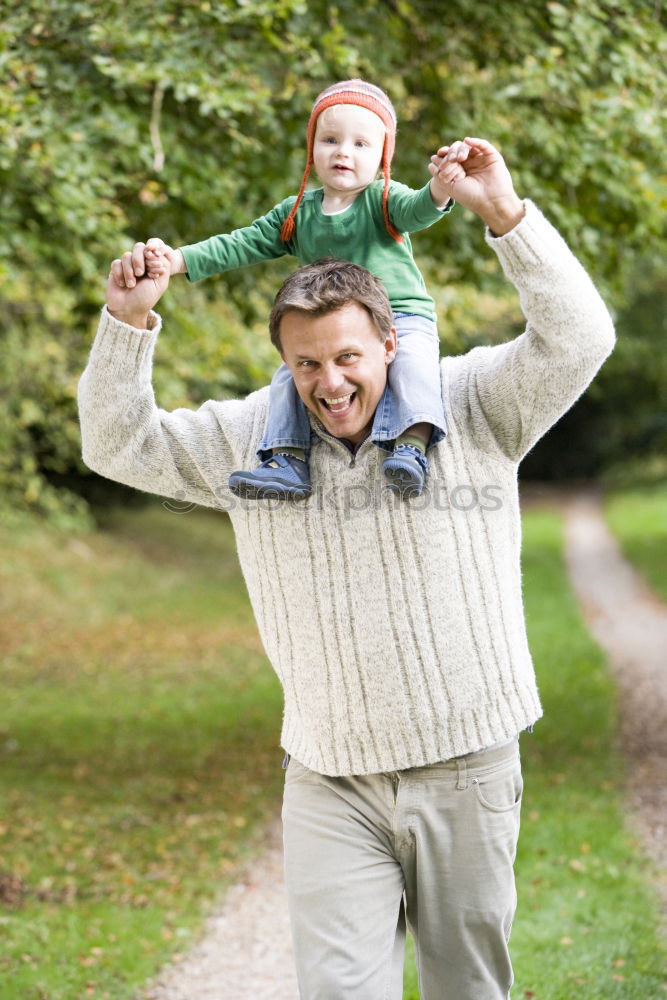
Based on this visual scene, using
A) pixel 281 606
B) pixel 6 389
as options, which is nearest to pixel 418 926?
pixel 281 606

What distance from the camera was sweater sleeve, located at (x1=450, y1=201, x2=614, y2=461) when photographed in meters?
2.40

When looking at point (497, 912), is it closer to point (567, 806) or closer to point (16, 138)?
point (16, 138)

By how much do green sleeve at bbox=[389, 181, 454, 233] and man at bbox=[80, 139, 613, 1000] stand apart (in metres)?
0.22


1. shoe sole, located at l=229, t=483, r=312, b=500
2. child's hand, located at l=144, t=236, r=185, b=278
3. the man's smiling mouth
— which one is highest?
child's hand, located at l=144, t=236, r=185, b=278

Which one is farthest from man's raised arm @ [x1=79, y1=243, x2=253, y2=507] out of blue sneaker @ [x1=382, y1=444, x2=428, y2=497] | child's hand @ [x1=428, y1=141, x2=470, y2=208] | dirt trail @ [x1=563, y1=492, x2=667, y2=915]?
dirt trail @ [x1=563, y1=492, x2=667, y2=915]

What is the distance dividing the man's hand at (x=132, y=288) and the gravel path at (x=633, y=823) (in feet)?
11.5

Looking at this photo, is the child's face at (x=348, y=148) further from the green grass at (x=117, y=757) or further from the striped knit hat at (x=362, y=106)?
the green grass at (x=117, y=757)

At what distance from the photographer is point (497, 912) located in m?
2.72

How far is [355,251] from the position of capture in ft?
9.32

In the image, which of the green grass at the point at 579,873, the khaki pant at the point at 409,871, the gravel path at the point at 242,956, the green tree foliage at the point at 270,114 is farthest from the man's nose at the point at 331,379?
the gravel path at the point at 242,956

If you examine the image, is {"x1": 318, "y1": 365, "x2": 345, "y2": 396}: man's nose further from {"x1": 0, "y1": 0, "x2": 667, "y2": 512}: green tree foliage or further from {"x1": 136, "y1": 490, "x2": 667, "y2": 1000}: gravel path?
{"x1": 136, "y1": 490, "x2": 667, "y2": 1000}: gravel path

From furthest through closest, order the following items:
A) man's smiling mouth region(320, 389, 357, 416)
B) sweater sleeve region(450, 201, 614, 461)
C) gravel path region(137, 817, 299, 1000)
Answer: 1. gravel path region(137, 817, 299, 1000)
2. man's smiling mouth region(320, 389, 357, 416)
3. sweater sleeve region(450, 201, 614, 461)

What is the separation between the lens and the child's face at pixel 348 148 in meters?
2.78

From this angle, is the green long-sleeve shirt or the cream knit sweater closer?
the cream knit sweater
